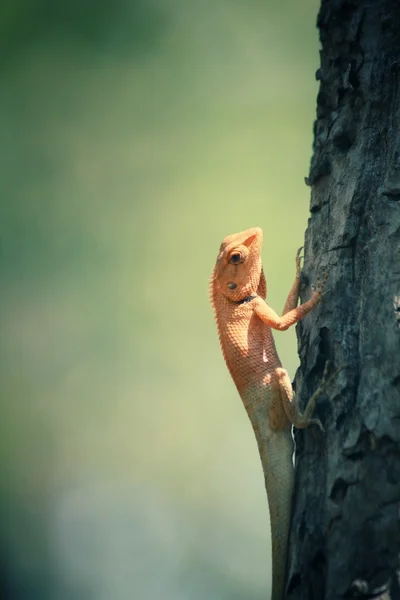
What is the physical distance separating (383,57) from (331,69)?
0.36m

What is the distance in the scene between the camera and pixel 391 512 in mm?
2645

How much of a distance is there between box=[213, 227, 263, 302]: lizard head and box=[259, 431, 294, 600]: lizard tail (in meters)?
1.04

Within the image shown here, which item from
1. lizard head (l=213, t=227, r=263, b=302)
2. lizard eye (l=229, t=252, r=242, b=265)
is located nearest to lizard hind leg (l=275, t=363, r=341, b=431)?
lizard head (l=213, t=227, r=263, b=302)

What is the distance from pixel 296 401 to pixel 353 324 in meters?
0.63

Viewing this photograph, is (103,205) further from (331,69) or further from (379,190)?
(379,190)

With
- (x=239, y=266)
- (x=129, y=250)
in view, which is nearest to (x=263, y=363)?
(x=239, y=266)

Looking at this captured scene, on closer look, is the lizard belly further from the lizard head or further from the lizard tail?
the lizard tail

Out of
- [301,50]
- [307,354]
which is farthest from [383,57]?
[301,50]

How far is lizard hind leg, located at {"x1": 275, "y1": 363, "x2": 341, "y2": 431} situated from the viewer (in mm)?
3193

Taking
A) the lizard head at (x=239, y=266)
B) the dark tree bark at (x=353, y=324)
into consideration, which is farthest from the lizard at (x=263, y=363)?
the dark tree bark at (x=353, y=324)

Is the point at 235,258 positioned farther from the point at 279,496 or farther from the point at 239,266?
the point at 279,496

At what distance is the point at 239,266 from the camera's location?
4.33m

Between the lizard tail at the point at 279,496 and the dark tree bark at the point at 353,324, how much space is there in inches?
4.9

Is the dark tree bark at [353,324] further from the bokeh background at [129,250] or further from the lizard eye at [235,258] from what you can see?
the bokeh background at [129,250]
